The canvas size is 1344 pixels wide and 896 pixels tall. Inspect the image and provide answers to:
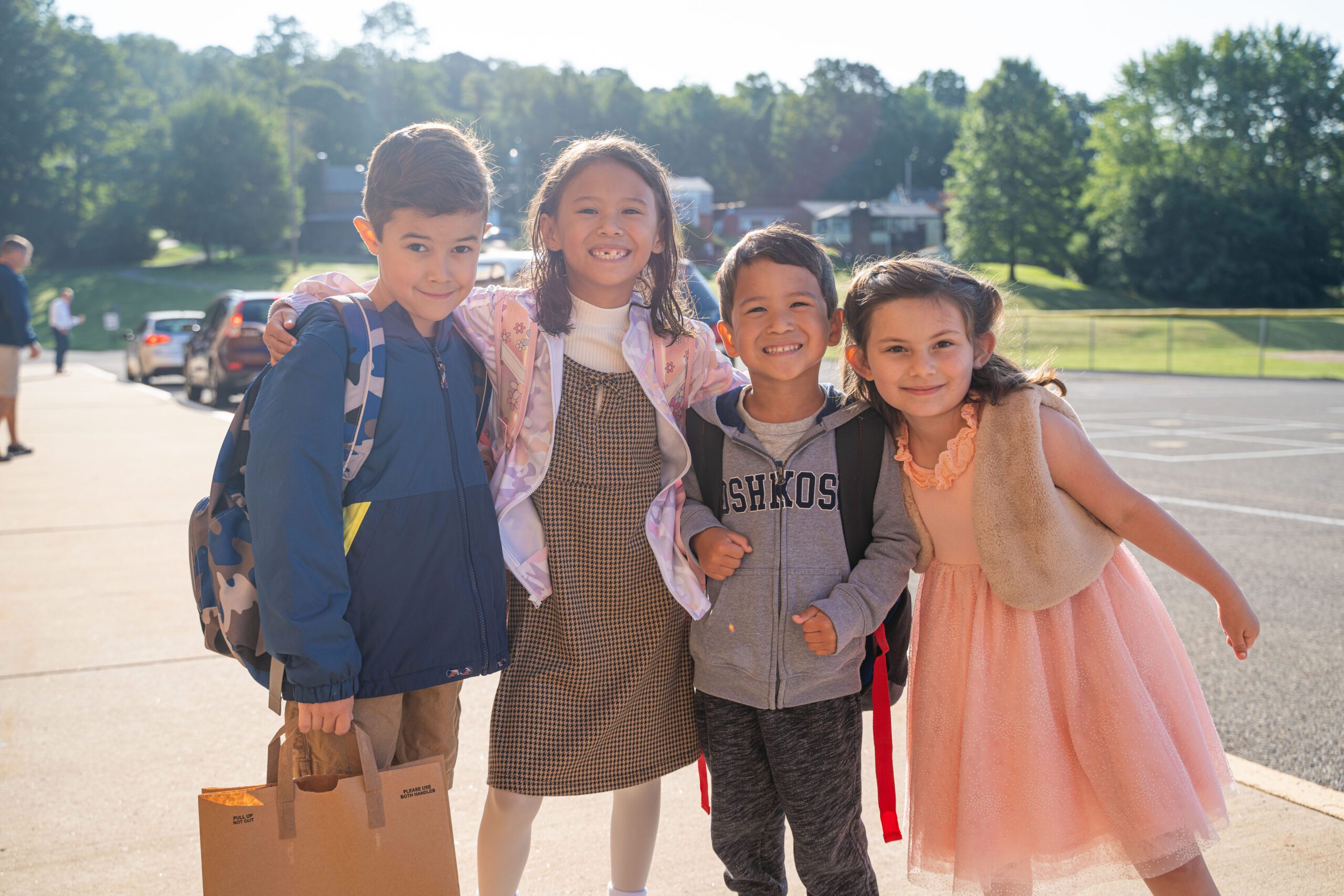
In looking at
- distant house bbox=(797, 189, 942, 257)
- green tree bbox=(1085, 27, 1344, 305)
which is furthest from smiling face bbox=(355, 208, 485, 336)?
distant house bbox=(797, 189, 942, 257)

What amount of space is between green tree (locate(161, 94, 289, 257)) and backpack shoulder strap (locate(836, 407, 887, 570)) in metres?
69.1

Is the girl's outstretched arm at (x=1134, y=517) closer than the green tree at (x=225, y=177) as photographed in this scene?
Yes

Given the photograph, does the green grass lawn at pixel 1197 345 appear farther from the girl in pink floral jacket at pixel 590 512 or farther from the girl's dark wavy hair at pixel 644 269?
the girl in pink floral jacket at pixel 590 512

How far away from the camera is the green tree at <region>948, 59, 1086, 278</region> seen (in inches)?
2429

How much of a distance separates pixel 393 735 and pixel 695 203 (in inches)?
67.3

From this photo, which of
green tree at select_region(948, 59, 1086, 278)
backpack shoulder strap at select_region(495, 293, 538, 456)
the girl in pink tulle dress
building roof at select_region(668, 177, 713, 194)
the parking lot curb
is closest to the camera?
the girl in pink tulle dress

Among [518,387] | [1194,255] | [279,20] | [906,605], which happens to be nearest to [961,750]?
[906,605]

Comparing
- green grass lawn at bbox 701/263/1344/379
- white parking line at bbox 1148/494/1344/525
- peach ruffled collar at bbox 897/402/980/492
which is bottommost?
green grass lawn at bbox 701/263/1344/379

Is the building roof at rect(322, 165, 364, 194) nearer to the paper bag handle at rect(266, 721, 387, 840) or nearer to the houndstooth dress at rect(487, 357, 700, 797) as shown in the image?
the houndstooth dress at rect(487, 357, 700, 797)

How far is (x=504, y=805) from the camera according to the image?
2285 millimetres

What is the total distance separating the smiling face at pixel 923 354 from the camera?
7.09ft

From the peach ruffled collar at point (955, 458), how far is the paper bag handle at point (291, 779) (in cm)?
122

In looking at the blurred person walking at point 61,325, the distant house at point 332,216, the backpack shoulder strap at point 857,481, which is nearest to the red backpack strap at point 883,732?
the backpack shoulder strap at point 857,481

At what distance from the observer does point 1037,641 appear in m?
2.13
